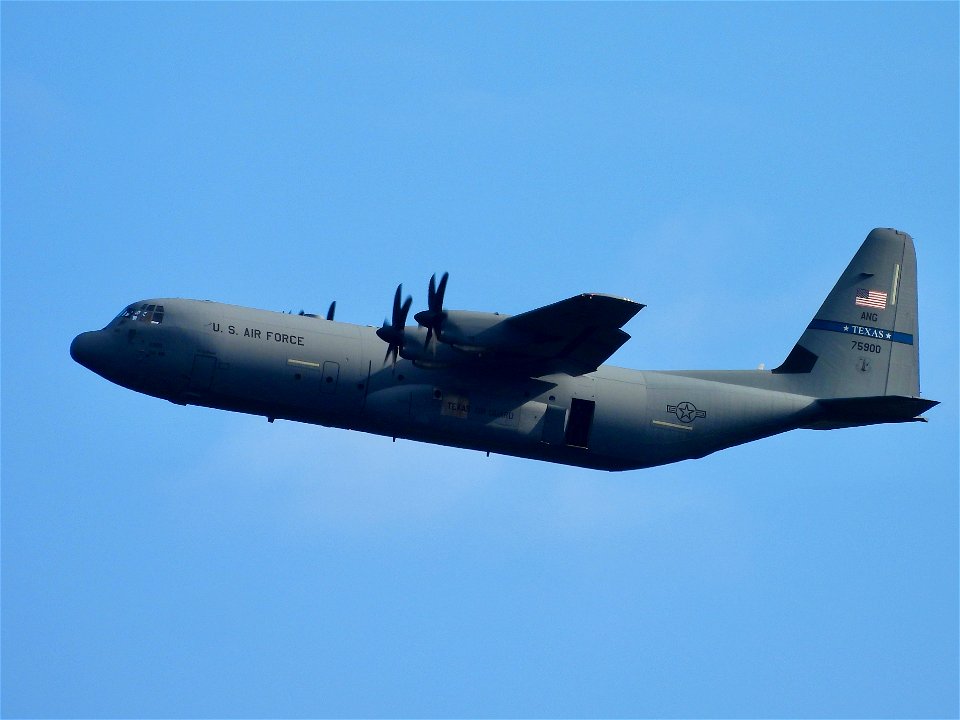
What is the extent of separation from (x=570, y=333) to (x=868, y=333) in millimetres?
9753

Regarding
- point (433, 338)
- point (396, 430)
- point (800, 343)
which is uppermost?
point (800, 343)

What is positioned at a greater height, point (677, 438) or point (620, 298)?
point (620, 298)

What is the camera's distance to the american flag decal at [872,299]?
111ft

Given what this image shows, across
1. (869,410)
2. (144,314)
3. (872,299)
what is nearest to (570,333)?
(869,410)

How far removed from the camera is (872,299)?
111ft

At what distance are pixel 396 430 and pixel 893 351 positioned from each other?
43.9 feet

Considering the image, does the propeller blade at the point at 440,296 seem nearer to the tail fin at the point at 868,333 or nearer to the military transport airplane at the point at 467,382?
the military transport airplane at the point at 467,382

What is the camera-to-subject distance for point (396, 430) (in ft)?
95.8

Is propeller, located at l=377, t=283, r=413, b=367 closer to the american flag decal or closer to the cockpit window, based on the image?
the cockpit window

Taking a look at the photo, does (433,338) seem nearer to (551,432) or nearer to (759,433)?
(551,432)

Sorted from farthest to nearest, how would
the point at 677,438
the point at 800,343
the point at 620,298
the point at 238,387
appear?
the point at 800,343 < the point at 677,438 < the point at 238,387 < the point at 620,298

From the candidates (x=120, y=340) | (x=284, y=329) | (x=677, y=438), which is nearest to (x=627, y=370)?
(x=677, y=438)

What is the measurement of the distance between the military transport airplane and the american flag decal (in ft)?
11.5

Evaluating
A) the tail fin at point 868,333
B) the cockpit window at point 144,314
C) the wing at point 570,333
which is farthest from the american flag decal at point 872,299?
the cockpit window at point 144,314
